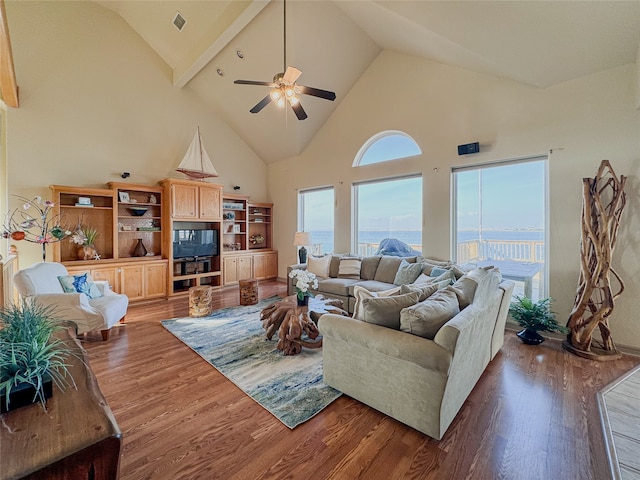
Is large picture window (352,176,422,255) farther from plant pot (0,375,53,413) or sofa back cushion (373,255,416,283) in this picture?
plant pot (0,375,53,413)

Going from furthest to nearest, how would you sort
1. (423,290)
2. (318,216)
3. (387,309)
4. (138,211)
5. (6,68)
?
(318,216) → (138,211) → (6,68) → (423,290) → (387,309)

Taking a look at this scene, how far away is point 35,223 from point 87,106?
224 cm

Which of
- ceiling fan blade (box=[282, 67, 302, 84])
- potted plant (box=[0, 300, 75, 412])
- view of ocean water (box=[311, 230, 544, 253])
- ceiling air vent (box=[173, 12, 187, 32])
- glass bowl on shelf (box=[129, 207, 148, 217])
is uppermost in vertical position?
ceiling air vent (box=[173, 12, 187, 32])

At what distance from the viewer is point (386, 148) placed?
5281 millimetres

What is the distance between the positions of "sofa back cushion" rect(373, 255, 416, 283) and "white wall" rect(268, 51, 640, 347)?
532 mm

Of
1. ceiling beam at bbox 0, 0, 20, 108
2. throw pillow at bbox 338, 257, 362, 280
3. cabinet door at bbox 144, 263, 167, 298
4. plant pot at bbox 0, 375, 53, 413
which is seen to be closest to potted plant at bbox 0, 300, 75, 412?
plant pot at bbox 0, 375, 53, 413

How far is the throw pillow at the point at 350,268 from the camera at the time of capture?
16.1 ft

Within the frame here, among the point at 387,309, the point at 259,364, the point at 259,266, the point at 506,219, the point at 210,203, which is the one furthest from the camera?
the point at 259,266

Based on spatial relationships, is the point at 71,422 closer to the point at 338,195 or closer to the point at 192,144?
the point at 338,195

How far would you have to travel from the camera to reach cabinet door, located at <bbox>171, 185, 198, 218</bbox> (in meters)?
5.36

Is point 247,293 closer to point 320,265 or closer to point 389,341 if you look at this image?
→ point 320,265

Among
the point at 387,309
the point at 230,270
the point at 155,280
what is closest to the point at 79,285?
the point at 155,280

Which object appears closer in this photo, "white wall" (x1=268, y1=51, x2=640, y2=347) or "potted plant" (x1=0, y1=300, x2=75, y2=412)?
"potted plant" (x1=0, y1=300, x2=75, y2=412)

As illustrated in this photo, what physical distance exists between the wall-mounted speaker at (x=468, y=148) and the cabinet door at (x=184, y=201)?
4.99 m
